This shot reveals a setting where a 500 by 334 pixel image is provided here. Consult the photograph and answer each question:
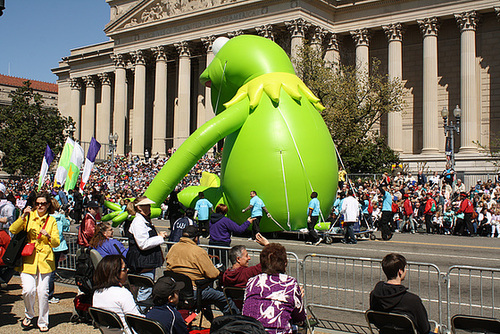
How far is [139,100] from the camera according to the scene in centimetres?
4844

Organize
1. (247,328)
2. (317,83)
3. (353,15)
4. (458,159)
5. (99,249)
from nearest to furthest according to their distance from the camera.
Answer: (247,328) < (99,249) < (317,83) < (458,159) < (353,15)

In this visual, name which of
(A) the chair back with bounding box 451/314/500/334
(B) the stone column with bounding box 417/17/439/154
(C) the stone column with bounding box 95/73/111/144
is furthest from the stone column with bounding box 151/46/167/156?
(A) the chair back with bounding box 451/314/500/334

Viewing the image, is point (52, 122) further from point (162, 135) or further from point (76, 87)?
point (162, 135)

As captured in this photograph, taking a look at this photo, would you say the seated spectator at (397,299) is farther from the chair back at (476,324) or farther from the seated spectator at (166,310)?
the seated spectator at (166,310)

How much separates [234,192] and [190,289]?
8126 mm

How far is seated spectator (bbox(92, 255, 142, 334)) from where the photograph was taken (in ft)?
17.5

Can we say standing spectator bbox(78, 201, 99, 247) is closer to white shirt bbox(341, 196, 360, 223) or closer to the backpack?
the backpack

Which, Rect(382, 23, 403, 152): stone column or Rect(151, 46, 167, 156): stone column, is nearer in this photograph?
Rect(382, 23, 403, 152): stone column

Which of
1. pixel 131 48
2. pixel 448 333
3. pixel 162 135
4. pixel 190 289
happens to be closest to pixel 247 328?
pixel 190 289

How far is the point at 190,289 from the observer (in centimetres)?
640

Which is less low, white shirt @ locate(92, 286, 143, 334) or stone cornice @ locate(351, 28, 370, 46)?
stone cornice @ locate(351, 28, 370, 46)

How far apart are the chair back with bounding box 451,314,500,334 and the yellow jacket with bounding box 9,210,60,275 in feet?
16.9

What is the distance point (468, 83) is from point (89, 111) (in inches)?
1566

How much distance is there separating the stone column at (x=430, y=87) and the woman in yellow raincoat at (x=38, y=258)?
32.0 meters
